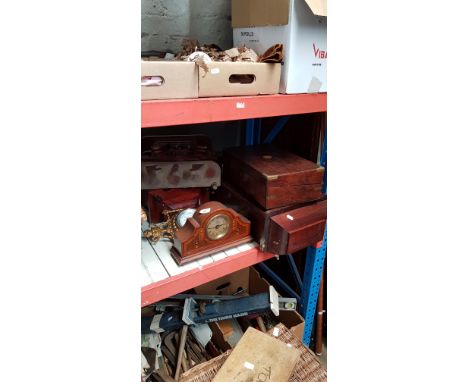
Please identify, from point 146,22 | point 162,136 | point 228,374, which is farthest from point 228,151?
point 228,374

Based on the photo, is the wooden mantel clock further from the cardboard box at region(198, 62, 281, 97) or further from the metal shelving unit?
the cardboard box at region(198, 62, 281, 97)

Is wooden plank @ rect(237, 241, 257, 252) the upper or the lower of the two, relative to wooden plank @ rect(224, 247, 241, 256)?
upper

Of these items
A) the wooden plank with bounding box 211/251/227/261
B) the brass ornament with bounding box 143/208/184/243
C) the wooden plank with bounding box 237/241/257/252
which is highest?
the brass ornament with bounding box 143/208/184/243

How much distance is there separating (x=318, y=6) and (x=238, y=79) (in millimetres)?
252

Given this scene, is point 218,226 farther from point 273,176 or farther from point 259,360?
point 259,360

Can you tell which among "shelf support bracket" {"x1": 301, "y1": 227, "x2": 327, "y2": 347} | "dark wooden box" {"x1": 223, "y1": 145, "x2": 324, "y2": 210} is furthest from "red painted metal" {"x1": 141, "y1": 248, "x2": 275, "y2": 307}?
"shelf support bracket" {"x1": 301, "y1": 227, "x2": 327, "y2": 347}

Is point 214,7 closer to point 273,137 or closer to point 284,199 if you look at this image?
point 273,137

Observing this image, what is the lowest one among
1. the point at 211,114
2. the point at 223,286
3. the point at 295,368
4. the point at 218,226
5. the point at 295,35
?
the point at 295,368

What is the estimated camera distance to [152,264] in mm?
969

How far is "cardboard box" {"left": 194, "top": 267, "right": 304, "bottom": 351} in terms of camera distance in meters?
1.33

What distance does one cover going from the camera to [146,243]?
1.05 m

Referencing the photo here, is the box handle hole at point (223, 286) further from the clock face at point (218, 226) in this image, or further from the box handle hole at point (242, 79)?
the box handle hole at point (242, 79)

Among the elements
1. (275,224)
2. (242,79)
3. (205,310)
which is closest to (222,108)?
(242,79)

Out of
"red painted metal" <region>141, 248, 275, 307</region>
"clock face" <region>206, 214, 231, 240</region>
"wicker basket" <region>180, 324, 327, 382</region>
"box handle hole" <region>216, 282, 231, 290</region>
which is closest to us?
"red painted metal" <region>141, 248, 275, 307</region>
